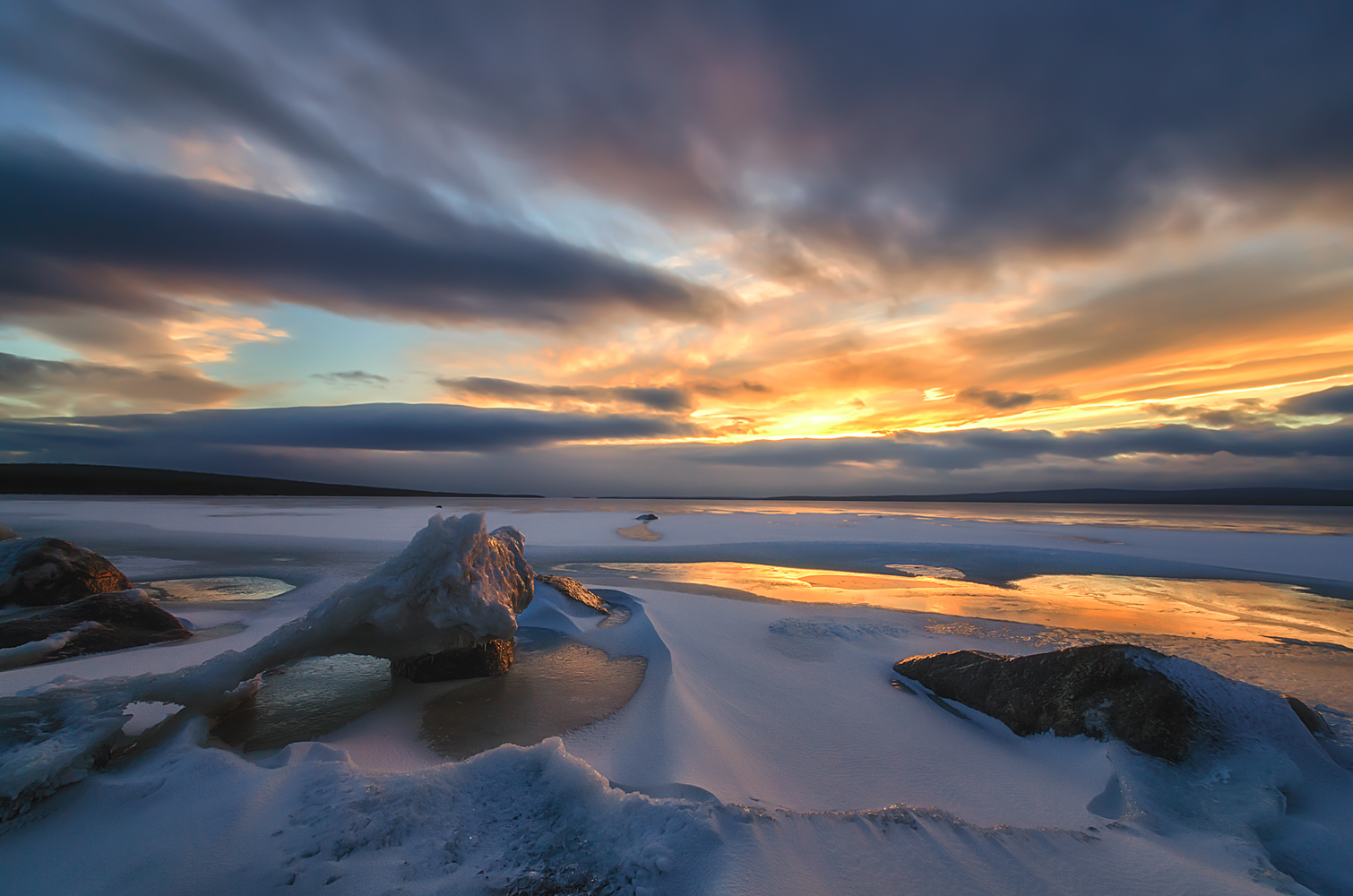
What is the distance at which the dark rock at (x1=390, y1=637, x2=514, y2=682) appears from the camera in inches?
214

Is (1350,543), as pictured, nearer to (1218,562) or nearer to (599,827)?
(1218,562)

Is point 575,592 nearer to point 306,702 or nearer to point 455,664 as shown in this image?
point 455,664

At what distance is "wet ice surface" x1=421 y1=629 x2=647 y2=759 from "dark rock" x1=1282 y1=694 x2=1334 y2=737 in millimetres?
5191

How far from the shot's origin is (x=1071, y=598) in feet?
34.6

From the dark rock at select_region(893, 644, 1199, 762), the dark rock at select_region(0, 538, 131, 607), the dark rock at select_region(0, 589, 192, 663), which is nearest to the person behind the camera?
the dark rock at select_region(893, 644, 1199, 762)

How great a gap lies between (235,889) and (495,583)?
11.7 ft

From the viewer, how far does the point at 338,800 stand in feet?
9.30

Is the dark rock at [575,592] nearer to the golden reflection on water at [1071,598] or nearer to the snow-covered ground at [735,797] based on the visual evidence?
the snow-covered ground at [735,797]

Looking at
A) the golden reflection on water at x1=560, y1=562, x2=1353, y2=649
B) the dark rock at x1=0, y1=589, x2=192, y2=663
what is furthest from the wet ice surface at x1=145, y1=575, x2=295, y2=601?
the golden reflection on water at x1=560, y1=562, x2=1353, y2=649

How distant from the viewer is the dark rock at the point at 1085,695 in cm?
382

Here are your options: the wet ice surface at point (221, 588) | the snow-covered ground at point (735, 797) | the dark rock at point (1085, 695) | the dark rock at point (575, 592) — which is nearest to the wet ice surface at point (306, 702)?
the snow-covered ground at point (735, 797)

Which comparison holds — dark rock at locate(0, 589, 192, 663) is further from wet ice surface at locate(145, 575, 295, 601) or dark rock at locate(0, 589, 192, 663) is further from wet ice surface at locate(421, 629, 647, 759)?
wet ice surface at locate(421, 629, 647, 759)

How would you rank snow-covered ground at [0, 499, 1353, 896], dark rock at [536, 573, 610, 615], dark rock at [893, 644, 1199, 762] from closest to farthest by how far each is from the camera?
1. snow-covered ground at [0, 499, 1353, 896]
2. dark rock at [893, 644, 1199, 762]
3. dark rock at [536, 573, 610, 615]

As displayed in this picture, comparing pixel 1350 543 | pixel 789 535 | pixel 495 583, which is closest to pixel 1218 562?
pixel 1350 543
